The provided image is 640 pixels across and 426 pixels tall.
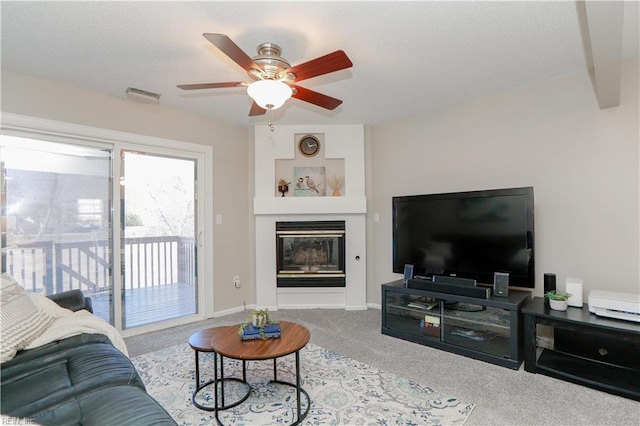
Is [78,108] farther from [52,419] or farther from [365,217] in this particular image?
[365,217]

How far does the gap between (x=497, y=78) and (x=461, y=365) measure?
2456 millimetres

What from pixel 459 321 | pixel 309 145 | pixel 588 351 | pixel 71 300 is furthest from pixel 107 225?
pixel 588 351

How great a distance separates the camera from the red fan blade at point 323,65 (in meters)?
1.76

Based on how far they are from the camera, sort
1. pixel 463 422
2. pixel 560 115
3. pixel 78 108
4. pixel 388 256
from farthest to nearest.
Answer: pixel 388 256 → pixel 78 108 → pixel 560 115 → pixel 463 422

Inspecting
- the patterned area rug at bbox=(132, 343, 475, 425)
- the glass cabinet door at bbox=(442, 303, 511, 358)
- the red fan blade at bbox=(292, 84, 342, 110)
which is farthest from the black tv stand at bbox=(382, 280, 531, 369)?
the red fan blade at bbox=(292, 84, 342, 110)

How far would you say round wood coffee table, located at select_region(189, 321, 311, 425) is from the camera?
180cm

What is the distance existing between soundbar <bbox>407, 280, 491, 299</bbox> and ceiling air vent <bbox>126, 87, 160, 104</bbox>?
122 inches

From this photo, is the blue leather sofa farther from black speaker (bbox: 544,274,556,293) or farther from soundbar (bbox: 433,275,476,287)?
black speaker (bbox: 544,274,556,293)

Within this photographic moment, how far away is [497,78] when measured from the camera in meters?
2.87

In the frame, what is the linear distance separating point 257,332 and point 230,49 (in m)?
1.62

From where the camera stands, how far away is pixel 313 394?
2.15 m

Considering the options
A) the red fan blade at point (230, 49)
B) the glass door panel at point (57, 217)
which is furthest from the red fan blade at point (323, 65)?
the glass door panel at point (57, 217)

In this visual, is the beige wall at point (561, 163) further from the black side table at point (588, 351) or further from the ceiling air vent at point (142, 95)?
the ceiling air vent at point (142, 95)

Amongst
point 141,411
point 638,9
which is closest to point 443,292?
point 638,9
